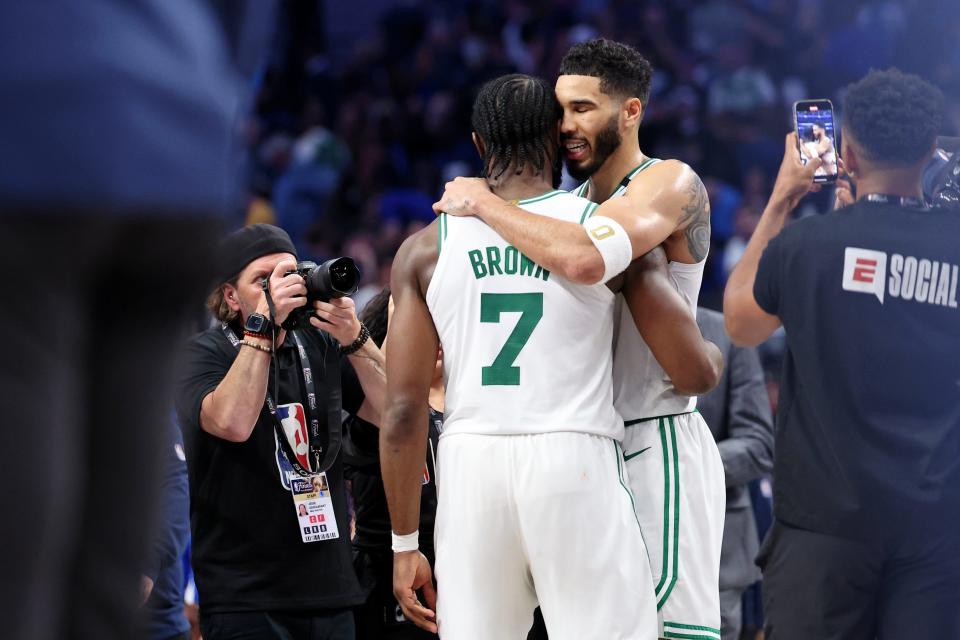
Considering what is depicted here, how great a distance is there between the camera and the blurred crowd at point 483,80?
1021cm

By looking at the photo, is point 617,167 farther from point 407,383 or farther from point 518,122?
point 407,383

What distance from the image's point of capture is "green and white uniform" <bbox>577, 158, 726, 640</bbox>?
118 inches

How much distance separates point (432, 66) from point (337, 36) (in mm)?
1312

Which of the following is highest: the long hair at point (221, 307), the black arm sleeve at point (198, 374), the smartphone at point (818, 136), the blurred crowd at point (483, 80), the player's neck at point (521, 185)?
the blurred crowd at point (483, 80)

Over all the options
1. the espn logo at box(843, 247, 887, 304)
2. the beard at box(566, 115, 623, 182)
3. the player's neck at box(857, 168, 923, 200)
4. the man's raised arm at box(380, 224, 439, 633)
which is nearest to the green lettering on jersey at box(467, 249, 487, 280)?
the man's raised arm at box(380, 224, 439, 633)

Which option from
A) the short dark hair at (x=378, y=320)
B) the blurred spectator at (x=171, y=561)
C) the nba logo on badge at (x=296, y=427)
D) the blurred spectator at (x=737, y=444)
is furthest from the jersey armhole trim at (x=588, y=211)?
the blurred spectator at (x=737, y=444)

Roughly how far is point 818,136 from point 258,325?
169 centimetres

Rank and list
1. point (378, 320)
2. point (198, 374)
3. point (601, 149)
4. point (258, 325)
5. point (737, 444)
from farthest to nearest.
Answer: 1. point (737, 444)
2. point (378, 320)
3. point (198, 374)
4. point (258, 325)
5. point (601, 149)

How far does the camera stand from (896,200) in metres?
3.07

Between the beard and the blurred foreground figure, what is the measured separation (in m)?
1.99

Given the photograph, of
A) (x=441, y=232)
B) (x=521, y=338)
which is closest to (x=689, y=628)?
(x=521, y=338)

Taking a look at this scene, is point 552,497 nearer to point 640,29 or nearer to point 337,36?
point 640,29

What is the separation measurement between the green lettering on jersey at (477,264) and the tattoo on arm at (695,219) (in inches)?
21.2

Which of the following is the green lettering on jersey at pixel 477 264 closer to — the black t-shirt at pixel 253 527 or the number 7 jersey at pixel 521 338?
the number 7 jersey at pixel 521 338
